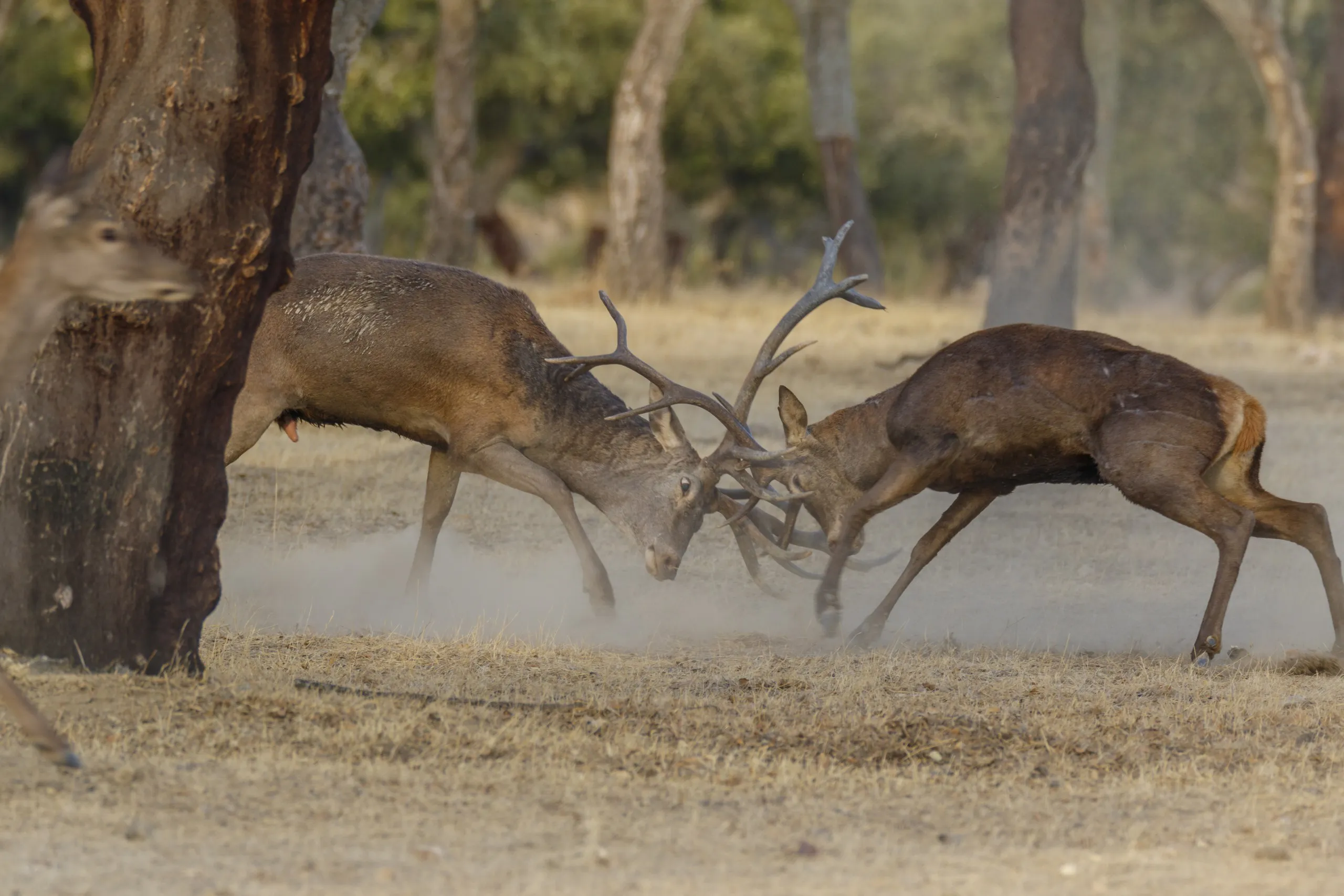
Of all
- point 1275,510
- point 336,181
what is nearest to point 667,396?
point 1275,510

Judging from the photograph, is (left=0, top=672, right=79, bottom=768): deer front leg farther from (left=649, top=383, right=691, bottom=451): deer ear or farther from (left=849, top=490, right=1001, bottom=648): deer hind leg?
(left=649, top=383, right=691, bottom=451): deer ear

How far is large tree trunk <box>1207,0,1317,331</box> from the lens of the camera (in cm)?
2381

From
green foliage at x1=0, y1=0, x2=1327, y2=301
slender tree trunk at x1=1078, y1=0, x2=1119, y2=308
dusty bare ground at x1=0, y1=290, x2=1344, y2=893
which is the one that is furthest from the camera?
slender tree trunk at x1=1078, y1=0, x2=1119, y2=308

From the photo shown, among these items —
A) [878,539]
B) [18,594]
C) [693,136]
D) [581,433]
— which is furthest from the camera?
[693,136]

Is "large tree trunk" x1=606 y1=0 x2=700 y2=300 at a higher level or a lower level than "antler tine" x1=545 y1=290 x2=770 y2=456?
higher

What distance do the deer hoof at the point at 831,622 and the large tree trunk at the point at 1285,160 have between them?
17.2 m

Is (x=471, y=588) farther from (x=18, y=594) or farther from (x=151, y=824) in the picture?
(x=151, y=824)

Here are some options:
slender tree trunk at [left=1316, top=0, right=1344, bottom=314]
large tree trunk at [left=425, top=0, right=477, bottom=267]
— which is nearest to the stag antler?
large tree trunk at [left=425, top=0, right=477, bottom=267]

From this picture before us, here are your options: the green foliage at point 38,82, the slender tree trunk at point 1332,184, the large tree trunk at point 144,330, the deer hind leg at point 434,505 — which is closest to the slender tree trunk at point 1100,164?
the slender tree trunk at point 1332,184

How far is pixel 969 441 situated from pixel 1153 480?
2.72ft

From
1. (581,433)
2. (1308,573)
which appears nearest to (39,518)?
(581,433)

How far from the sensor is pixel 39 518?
622 cm

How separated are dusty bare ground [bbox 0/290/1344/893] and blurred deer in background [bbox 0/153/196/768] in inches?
23.8

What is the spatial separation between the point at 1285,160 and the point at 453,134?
10705 mm
